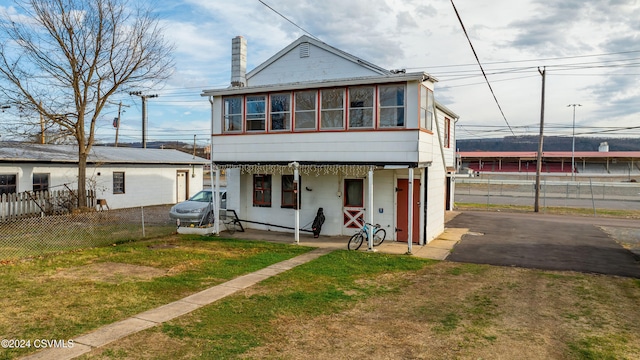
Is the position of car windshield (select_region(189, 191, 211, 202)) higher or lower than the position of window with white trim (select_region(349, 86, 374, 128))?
lower

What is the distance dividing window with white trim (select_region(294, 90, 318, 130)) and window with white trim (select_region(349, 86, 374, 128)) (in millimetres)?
1377

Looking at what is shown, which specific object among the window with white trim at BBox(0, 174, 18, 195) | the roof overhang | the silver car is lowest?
the silver car

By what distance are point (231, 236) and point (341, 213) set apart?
14.3 feet

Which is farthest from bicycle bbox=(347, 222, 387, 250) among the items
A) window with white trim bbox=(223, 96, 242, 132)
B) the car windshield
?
the car windshield

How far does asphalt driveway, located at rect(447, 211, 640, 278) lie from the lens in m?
12.3

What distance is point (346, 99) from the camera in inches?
566

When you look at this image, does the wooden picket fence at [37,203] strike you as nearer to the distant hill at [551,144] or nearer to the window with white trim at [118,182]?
Result: the window with white trim at [118,182]

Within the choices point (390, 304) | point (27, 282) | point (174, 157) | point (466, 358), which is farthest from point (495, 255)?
point (174, 157)

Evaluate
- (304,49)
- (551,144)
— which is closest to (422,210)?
(304,49)

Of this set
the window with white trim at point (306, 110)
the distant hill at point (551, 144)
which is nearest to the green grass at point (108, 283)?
the window with white trim at point (306, 110)

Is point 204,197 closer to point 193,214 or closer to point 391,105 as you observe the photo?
point 193,214

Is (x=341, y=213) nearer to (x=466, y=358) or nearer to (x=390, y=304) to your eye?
(x=390, y=304)

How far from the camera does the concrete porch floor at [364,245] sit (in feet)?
44.7

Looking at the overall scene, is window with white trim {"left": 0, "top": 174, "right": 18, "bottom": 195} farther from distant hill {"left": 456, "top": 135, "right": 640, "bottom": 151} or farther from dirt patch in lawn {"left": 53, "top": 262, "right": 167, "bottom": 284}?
distant hill {"left": 456, "top": 135, "right": 640, "bottom": 151}
